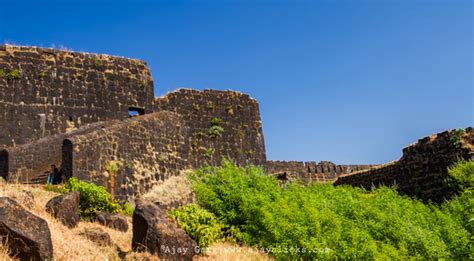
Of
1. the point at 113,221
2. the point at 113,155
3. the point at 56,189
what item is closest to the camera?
the point at 113,221

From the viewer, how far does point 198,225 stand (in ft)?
48.8

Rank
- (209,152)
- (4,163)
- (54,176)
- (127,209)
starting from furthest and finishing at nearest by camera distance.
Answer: (209,152) < (4,163) < (54,176) < (127,209)

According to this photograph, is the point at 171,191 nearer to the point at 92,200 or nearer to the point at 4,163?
the point at 4,163

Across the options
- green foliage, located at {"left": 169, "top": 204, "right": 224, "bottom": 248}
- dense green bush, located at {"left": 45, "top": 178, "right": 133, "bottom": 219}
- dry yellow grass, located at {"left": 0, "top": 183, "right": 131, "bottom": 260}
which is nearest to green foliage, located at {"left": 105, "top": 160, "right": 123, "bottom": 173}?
dense green bush, located at {"left": 45, "top": 178, "right": 133, "bottom": 219}

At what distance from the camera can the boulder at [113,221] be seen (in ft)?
50.3

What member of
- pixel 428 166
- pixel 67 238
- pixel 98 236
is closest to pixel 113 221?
pixel 98 236

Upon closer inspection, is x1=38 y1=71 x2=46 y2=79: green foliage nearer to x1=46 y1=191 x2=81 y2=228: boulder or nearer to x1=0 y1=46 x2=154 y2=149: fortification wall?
x1=0 y1=46 x2=154 y2=149: fortification wall

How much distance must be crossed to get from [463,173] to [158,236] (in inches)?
453

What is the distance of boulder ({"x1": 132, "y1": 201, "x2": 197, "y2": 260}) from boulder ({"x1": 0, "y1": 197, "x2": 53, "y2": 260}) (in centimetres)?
238

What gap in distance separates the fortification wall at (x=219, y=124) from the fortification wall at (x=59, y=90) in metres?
2.16

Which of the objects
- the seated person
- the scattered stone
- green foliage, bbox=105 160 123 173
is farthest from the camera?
green foliage, bbox=105 160 123 173

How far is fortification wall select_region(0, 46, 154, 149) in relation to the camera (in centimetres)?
2538

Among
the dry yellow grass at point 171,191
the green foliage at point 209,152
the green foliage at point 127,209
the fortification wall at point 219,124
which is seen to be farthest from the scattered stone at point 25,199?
the green foliage at point 209,152

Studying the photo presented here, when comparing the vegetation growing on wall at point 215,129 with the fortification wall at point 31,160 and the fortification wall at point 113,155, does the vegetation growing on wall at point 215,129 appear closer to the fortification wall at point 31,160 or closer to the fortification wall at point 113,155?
the fortification wall at point 113,155
